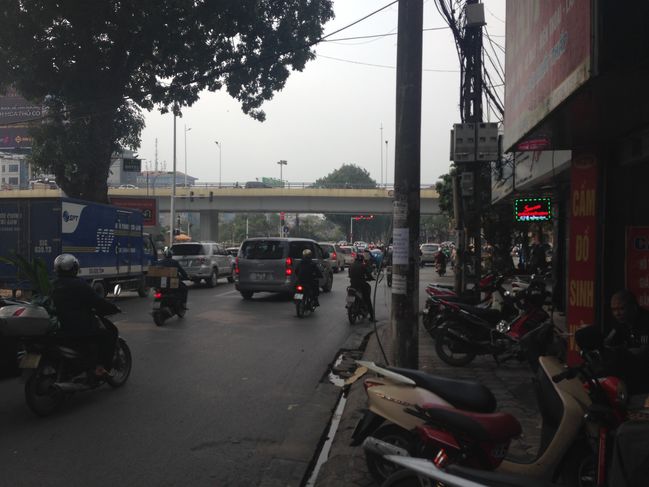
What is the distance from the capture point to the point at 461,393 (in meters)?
3.53

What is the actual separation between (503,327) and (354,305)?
4.86m

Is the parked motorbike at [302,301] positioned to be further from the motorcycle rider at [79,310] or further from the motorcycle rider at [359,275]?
the motorcycle rider at [79,310]

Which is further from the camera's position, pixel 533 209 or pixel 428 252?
pixel 428 252

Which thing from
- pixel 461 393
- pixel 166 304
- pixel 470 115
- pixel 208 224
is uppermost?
pixel 470 115

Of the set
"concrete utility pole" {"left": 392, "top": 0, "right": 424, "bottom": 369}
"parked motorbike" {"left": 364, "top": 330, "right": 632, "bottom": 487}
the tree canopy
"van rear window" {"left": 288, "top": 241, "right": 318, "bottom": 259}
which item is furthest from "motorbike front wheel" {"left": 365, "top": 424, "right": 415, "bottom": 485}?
the tree canopy

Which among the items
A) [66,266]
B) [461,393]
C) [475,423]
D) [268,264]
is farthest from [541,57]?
[268,264]

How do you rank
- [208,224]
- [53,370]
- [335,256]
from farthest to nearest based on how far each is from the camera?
[208,224] < [335,256] < [53,370]

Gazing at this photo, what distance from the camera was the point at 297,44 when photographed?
22.3m

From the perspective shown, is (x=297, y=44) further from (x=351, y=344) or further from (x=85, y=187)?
(x=351, y=344)

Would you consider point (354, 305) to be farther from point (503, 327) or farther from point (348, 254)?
point (348, 254)

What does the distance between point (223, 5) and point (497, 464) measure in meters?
19.7

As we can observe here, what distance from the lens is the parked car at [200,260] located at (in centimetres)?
2142

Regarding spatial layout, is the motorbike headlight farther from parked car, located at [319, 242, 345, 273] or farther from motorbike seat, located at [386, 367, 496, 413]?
parked car, located at [319, 242, 345, 273]

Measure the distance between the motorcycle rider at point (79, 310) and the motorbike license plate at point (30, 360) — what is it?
0.39 meters
